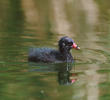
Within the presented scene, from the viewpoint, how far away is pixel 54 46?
11727mm

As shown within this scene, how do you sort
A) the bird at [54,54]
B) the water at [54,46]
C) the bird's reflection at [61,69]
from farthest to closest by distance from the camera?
the bird at [54,54]
the bird's reflection at [61,69]
the water at [54,46]

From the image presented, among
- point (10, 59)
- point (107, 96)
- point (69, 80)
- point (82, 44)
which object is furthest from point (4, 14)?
point (107, 96)

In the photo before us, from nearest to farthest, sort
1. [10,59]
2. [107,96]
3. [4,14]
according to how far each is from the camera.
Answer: [107,96] → [10,59] → [4,14]

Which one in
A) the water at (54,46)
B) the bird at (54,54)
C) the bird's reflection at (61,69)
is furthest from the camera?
the bird at (54,54)

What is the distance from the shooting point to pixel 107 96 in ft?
26.4

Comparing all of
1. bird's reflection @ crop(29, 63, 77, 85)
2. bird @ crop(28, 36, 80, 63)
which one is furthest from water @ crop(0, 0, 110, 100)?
bird @ crop(28, 36, 80, 63)

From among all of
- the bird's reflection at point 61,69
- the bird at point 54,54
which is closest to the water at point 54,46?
the bird's reflection at point 61,69

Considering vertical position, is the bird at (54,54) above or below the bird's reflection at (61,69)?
above

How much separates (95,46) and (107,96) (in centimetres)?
374

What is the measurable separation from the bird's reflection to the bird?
0.58 ft

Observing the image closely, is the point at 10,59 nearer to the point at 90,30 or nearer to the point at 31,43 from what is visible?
the point at 31,43

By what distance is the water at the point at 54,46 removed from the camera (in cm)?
833

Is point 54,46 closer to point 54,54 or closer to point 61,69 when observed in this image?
point 54,54

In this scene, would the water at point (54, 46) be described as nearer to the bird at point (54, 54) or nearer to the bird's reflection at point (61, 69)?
the bird's reflection at point (61, 69)
